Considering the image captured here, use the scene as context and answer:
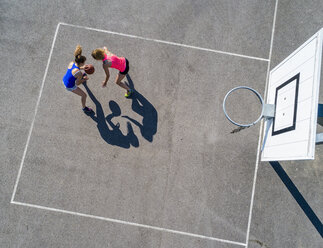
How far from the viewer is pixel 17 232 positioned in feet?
21.0

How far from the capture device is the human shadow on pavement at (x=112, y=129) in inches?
268

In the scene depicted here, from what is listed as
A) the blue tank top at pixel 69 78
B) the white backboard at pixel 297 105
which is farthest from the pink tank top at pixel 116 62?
the white backboard at pixel 297 105

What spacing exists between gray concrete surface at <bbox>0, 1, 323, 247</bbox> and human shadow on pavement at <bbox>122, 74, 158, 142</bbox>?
29mm

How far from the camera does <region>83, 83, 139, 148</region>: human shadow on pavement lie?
6.81 meters

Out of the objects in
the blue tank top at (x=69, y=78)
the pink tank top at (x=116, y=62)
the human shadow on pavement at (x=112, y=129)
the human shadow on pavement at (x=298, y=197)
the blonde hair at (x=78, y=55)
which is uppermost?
the pink tank top at (x=116, y=62)

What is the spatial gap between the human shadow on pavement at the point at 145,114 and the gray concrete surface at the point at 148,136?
29 mm

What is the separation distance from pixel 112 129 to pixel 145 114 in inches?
40.6

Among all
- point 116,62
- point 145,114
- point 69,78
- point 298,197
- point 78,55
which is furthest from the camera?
point 145,114

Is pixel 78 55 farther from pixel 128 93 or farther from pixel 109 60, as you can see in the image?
pixel 128 93

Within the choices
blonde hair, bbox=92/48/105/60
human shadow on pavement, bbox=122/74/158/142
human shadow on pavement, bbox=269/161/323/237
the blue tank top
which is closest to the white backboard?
human shadow on pavement, bbox=269/161/323/237

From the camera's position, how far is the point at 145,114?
274 inches

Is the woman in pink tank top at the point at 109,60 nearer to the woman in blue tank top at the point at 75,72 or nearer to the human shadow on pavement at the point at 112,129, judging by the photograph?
the woman in blue tank top at the point at 75,72

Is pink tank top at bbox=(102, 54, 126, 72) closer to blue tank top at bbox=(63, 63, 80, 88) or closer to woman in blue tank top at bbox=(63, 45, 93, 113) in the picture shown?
woman in blue tank top at bbox=(63, 45, 93, 113)

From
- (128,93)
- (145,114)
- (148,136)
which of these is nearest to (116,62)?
(128,93)
